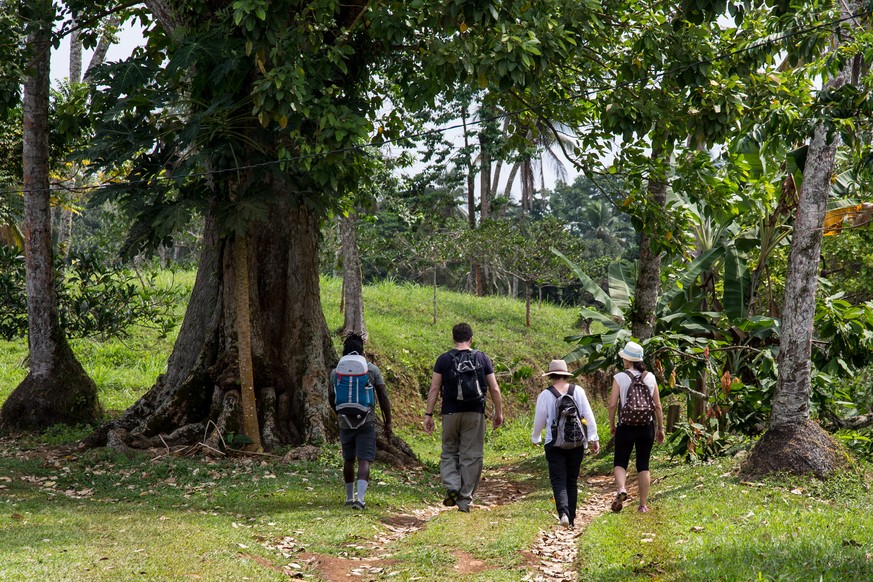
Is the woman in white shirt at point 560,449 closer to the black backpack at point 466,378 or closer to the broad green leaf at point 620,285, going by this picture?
the black backpack at point 466,378

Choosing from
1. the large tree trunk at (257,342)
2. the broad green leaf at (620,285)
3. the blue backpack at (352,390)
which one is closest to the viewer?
the blue backpack at (352,390)

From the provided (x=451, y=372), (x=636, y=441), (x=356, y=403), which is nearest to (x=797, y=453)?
(x=636, y=441)

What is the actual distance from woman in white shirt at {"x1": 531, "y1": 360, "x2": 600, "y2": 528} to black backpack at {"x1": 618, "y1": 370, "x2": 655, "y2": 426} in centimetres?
36

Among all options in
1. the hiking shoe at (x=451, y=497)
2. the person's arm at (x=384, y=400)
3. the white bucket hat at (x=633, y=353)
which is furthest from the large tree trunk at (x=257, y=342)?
the white bucket hat at (x=633, y=353)

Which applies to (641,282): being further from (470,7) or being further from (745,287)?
(470,7)

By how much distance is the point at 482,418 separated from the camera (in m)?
9.57

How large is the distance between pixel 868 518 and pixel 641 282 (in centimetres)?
706

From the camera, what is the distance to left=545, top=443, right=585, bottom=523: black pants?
8.70m

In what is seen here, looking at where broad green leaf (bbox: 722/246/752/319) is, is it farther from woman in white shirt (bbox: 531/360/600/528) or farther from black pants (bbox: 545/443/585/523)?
black pants (bbox: 545/443/585/523)

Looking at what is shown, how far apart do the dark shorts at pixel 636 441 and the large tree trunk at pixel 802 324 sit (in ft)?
7.13

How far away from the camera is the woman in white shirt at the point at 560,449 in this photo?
8.70 m

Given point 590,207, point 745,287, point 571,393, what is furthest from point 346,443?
point 590,207

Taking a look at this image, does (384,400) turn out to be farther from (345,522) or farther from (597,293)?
(597,293)

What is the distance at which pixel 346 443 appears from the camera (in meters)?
9.45
